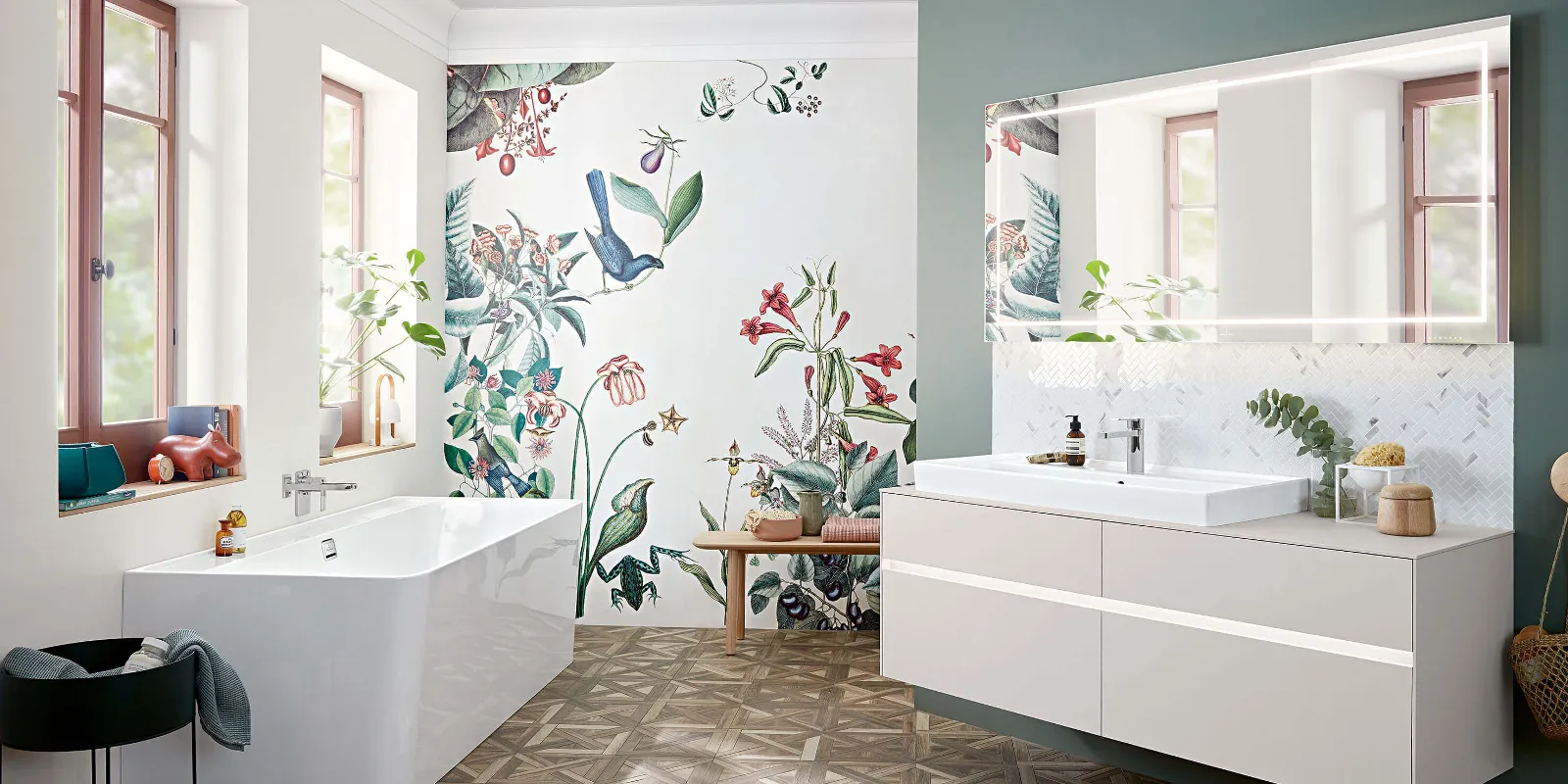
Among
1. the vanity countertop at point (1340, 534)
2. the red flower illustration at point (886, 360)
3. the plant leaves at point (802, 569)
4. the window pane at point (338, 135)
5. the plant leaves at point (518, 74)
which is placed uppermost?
the plant leaves at point (518, 74)

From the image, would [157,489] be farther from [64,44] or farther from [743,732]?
[743,732]

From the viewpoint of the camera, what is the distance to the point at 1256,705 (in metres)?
2.41

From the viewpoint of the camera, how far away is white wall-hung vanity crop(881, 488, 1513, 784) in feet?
7.31

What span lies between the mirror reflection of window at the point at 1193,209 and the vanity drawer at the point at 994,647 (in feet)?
2.93

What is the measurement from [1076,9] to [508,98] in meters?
2.60

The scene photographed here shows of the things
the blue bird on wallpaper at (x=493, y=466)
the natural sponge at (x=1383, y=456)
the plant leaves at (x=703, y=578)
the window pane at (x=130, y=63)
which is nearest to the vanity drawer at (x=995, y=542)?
the natural sponge at (x=1383, y=456)

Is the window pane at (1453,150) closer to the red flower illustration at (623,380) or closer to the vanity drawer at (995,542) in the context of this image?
the vanity drawer at (995,542)

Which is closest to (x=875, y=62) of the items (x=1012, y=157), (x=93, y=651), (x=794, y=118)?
(x=794, y=118)

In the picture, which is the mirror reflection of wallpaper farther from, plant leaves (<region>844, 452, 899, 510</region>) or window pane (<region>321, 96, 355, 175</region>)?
window pane (<region>321, 96, 355, 175</region>)

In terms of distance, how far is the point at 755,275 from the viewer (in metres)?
4.74

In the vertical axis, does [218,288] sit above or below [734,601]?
above

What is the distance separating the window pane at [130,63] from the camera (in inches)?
124

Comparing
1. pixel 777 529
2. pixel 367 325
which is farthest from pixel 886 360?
pixel 367 325

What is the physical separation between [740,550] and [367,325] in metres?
1.78
